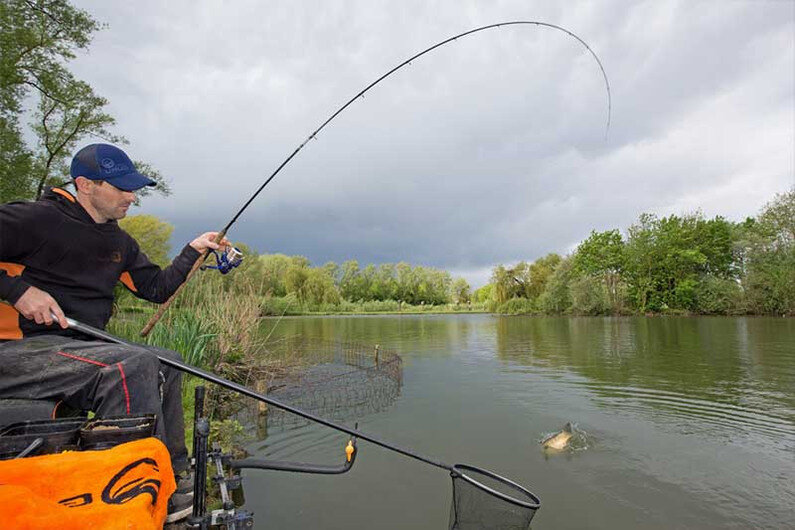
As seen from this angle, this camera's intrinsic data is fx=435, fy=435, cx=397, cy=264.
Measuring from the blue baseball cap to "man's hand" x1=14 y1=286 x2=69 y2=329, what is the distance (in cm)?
76

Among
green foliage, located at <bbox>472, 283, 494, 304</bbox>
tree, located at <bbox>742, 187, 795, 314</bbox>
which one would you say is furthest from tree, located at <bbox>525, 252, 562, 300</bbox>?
green foliage, located at <bbox>472, 283, 494, 304</bbox>

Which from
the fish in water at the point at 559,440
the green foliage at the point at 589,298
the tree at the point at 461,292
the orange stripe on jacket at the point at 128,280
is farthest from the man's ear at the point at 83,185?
the tree at the point at 461,292

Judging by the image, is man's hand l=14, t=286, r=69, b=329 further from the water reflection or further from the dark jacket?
the water reflection

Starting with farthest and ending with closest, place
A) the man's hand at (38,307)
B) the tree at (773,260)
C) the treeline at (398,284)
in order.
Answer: the treeline at (398,284) < the tree at (773,260) < the man's hand at (38,307)

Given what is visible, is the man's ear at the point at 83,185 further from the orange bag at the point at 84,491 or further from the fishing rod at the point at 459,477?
the orange bag at the point at 84,491

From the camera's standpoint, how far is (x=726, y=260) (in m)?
47.3

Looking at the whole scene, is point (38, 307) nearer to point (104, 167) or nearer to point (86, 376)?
point (86, 376)

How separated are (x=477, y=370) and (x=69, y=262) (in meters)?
12.8

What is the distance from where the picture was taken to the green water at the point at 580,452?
490 centimetres

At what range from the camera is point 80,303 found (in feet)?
8.59

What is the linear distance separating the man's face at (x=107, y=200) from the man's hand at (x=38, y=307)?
0.67m

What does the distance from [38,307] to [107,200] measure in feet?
2.52

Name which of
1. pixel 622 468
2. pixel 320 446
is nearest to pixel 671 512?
pixel 622 468

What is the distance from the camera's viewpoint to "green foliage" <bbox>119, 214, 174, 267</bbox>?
129ft
